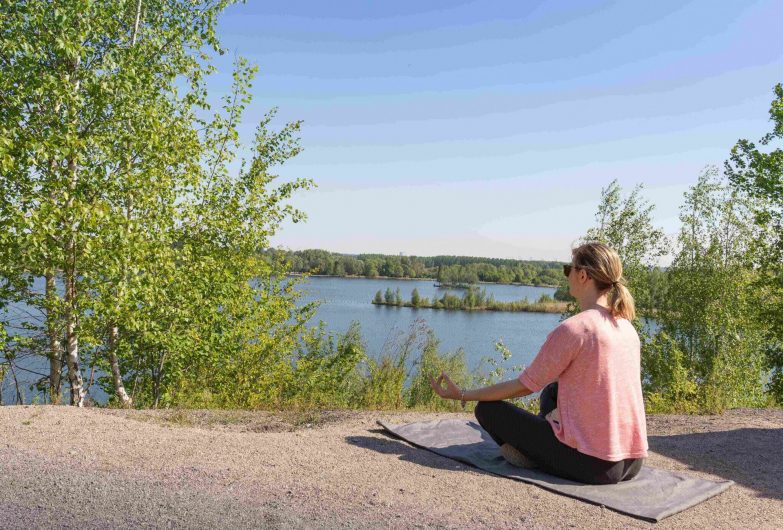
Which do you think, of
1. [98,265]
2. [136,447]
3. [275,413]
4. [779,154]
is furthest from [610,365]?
[779,154]

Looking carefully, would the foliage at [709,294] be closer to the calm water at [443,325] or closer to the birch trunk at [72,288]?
the calm water at [443,325]

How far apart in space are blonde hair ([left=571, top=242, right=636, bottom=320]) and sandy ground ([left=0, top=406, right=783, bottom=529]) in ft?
3.91

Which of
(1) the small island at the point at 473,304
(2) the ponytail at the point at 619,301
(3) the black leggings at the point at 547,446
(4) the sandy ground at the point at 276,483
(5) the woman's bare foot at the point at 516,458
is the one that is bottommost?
(1) the small island at the point at 473,304

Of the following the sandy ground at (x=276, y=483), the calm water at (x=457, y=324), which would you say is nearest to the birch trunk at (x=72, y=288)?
the sandy ground at (x=276, y=483)

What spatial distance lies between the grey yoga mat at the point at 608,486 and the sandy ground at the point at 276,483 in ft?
0.24

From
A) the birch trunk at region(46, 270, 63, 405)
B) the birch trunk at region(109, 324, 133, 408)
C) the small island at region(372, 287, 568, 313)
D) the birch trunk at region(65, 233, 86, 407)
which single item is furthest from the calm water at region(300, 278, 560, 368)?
the birch trunk at region(65, 233, 86, 407)

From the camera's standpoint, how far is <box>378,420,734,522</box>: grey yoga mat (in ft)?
12.5

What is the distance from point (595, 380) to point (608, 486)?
2.59 feet

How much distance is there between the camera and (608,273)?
3.82 m

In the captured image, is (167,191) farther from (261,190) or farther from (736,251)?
(736,251)

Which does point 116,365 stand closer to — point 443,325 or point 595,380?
point 595,380

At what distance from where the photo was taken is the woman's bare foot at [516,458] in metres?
4.32

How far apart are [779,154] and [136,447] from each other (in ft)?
35.5

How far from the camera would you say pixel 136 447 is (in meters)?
4.45
